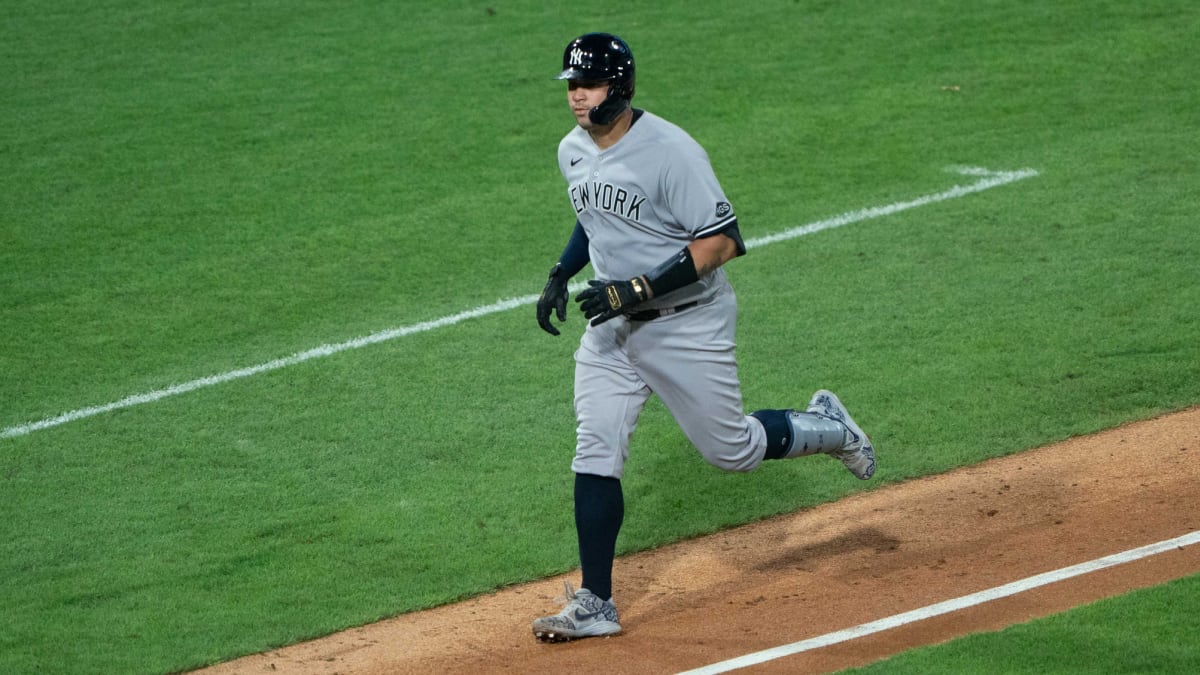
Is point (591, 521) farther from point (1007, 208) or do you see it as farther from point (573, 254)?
point (1007, 208)

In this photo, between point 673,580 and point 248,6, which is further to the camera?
point 248,6

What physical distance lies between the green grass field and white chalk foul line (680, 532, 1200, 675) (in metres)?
0.41

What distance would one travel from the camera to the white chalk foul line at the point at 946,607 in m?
4.86

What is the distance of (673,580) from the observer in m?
5.69

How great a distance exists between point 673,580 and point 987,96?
6315 mm

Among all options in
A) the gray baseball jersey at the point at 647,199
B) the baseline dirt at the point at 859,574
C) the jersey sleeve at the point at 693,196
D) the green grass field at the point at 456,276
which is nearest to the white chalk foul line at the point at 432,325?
the green grass field at the point at 456,276

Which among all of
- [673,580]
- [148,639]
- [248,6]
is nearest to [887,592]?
[673,580]

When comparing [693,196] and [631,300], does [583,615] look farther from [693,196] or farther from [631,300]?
[693,196]

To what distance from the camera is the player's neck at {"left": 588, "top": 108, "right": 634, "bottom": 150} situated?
5.16 metres

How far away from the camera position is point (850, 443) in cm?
573

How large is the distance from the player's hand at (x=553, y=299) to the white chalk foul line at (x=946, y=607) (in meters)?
1.33

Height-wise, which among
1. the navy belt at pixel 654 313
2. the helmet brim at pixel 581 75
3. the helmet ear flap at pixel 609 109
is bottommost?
the navy belt at pixel 654 313

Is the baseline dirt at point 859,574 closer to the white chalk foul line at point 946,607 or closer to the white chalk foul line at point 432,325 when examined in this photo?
the white chalk foul line at point 946,607

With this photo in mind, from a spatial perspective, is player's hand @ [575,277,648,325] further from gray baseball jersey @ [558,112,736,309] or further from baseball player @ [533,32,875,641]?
gray baseball jersey @ [558,112,736,309]
